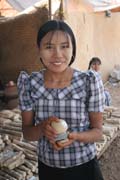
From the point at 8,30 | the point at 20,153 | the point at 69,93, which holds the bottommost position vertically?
the point at 20,153

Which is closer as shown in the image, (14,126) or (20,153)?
(20,153)

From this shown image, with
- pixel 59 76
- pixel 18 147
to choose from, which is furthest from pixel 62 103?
pixel 18 147

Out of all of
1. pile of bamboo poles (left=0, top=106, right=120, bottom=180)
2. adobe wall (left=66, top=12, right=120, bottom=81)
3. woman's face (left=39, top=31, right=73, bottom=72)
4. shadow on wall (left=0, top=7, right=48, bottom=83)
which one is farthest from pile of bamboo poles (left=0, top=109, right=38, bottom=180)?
adobe wall (left=66, top=12, right=120, bottom=81)

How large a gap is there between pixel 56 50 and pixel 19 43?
4.53 m

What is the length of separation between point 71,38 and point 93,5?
4.69m

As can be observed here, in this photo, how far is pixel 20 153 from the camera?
3.09 meters

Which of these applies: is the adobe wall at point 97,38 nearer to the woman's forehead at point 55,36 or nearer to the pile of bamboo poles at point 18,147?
the pile of bamboo poles at point 18,147

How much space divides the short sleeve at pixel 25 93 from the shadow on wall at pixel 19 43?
13.0ft

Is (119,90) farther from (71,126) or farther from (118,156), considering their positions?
(71,126)

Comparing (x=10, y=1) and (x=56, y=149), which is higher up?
(x=10, y=1)

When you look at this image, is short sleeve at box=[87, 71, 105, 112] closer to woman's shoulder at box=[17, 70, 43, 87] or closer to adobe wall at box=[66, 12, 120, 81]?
woman's shoulder at box=[17, 70, 43, 87]

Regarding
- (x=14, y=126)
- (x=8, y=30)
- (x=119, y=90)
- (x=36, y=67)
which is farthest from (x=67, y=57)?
(x=119, y=90)

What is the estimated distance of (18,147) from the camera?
3.25 metres

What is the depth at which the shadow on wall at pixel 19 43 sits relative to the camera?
5.63m
